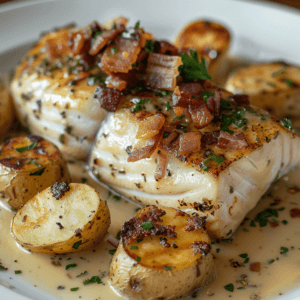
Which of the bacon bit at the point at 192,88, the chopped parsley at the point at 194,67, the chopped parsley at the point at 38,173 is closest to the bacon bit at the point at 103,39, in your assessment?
the chopped parsley at the point at 194,67

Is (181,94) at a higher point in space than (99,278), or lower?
higher

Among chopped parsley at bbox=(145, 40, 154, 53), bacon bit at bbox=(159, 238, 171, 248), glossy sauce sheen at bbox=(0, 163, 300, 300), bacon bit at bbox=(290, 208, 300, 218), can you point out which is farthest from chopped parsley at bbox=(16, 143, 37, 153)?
bacon bit at bbox=(290, 208, 300, 218)

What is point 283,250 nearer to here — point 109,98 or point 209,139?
point 209,139

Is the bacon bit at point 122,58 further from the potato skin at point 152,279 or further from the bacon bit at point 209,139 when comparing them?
the potato skin at point 152,279

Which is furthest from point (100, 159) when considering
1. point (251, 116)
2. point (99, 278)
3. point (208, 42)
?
point (208, 42)

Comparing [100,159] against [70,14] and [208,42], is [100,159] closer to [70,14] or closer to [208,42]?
[208,42]

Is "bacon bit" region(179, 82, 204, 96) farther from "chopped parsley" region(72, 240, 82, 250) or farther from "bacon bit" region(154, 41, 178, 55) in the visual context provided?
"chopped parsley" region(72, 240, 82, 250)
